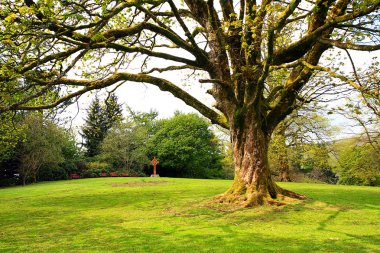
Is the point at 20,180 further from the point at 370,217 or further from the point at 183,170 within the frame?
the point at 370,217

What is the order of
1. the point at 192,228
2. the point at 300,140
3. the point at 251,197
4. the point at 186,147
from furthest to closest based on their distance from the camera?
the point at 186,147 < the point at 300,140 < the point at 251,197 < the point at 192,228

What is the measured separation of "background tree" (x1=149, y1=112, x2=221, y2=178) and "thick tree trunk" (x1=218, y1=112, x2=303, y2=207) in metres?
35.5

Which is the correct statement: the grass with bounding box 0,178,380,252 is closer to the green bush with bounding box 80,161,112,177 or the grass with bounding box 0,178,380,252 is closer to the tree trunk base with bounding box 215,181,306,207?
the tree trunk base with bounding box 215,181,306,207

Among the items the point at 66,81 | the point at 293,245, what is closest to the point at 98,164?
the point at 66,81

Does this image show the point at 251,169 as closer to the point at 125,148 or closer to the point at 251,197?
the point at 251,197

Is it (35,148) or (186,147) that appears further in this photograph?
(186,147)

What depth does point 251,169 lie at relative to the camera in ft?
41.1

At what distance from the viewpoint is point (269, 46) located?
9789 mm

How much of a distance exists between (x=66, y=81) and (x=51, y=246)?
7.42 m

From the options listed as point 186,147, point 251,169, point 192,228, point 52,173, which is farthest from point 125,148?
point 192,228

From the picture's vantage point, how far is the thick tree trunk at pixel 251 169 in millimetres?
12258

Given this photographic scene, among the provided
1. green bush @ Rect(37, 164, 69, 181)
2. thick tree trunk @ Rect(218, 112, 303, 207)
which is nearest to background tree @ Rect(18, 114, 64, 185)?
green bush @ Rect(37, 164, 69, 181)

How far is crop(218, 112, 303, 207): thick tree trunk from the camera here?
12258 mm

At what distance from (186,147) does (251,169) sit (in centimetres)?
3624
